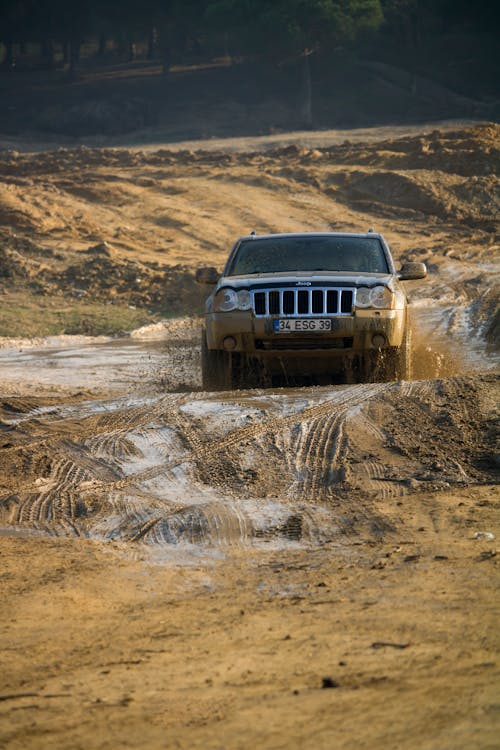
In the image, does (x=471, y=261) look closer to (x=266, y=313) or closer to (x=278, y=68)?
(x=266, y=313)

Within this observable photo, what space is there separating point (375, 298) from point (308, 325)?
0.63m

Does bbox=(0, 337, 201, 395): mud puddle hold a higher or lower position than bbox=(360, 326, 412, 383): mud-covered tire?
lower

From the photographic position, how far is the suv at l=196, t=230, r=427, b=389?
8766mm

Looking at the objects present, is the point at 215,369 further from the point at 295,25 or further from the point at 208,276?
the point at 295,25

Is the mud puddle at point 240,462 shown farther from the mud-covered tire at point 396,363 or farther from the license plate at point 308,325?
the mud-covered tire at point 396,363

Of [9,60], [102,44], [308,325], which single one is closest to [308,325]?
[308,325]

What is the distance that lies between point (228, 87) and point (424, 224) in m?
33.2

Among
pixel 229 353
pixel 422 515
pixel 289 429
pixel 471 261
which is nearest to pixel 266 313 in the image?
pixel 229 353

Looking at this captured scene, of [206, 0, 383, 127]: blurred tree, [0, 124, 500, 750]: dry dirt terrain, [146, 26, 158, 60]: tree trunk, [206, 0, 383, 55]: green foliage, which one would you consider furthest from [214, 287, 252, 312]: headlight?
[146, 26, 158, 60]: tree trunk

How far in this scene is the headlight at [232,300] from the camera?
29.2ft

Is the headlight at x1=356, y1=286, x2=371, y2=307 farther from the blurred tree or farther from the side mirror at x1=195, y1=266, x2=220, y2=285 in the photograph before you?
the blurred tree

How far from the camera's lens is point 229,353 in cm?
916

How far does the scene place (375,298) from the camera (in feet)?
29.0

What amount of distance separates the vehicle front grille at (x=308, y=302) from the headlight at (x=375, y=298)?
7 cm
